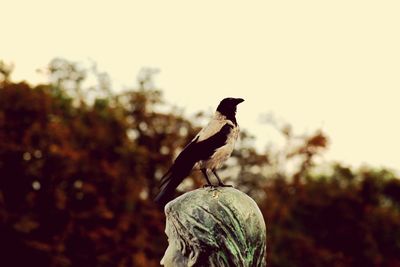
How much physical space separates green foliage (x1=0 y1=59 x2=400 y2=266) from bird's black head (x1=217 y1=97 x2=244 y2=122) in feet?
66.2

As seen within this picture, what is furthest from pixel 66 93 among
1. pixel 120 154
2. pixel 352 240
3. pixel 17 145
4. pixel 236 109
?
pixel 236 109

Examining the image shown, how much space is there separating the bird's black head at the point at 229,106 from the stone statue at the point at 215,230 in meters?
1.10

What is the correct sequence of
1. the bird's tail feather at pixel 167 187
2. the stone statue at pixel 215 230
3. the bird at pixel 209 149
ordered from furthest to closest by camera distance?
the bird at pixel 209 149
the bird's tail feather at pixel 167 187
the stone statue at pixel 215 230

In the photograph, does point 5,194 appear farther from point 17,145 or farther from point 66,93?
point 66,93

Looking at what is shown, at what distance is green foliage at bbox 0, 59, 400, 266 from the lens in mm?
25734

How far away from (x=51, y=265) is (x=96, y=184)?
386cm

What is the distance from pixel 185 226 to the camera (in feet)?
13.7

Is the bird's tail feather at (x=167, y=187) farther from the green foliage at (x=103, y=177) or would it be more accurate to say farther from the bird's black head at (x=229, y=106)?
the green foliage at (x=103, y=177)

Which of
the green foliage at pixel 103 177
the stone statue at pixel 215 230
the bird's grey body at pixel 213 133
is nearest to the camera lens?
the stone statue at pixel 215 230

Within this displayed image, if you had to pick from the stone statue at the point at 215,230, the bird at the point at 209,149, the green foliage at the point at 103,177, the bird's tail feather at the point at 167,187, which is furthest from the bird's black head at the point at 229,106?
the green foliage at the point at 103,177

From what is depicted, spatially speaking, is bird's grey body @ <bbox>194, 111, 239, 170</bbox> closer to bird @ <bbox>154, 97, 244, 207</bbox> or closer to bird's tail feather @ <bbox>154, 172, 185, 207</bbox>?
bird @ <bbox>154, 97, 244, 207</bbox>

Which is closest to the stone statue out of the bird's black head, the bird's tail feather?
the bird's tail feather

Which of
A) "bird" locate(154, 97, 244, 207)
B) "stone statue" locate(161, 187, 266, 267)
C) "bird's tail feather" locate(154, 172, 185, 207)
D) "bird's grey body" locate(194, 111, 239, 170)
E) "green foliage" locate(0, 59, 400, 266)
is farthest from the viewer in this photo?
"green foliage" locate(0, 59, 400, 266)

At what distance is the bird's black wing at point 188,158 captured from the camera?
4.99 meters
